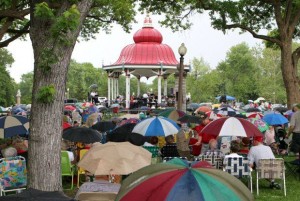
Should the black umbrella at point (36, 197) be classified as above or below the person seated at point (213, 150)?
above

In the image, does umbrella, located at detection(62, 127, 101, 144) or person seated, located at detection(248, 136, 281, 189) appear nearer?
person seated, located at detection(248, 136, 281, 189)

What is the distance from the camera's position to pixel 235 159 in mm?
10422

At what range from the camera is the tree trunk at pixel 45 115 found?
8.07 meters

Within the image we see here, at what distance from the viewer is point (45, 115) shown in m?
8.11

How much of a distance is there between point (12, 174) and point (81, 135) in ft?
8.14

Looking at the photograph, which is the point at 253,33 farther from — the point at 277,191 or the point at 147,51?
the point at 147,51

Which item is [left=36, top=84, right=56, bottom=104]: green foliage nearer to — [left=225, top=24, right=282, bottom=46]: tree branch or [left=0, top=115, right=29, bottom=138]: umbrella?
[left=0, top=115, right=29, bottom=138]: umbrella

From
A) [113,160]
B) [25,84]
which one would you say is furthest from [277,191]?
[25,84]

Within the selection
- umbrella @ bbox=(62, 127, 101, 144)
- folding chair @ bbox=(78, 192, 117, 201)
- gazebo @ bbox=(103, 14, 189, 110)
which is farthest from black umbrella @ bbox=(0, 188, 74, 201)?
gazebo @ bbox=(103, 14, 189, 110)

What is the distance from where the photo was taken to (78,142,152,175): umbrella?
26.9 feet

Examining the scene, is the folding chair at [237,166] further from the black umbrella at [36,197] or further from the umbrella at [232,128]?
the black umbrella at [36,197]

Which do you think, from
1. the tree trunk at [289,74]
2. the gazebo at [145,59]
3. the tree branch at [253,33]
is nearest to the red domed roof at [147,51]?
the gazebo at [145,59]

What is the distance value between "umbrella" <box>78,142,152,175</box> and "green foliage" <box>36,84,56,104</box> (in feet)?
3.76

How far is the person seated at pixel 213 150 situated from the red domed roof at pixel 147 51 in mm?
29983
